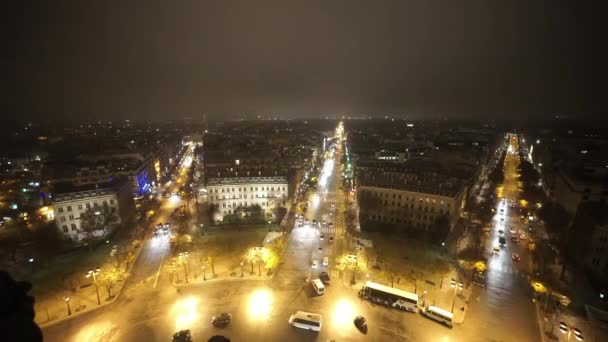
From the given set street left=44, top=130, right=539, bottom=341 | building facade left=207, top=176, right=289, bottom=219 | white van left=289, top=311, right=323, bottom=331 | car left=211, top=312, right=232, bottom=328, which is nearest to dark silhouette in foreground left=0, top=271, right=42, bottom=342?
street left=44, top=130, right=539, bottom=341

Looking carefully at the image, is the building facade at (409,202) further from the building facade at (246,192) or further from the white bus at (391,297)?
the white bus at (391,297)

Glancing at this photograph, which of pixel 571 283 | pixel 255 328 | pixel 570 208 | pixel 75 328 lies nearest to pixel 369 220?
pixel 571 283

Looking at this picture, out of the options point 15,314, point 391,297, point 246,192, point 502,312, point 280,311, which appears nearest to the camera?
point 15,314

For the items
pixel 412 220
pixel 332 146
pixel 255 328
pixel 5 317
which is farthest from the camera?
pixel 332 146

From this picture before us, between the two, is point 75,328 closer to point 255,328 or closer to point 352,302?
point 255,328

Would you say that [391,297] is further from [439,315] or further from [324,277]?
[324,277]

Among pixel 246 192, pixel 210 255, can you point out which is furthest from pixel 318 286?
pixel 246 192
